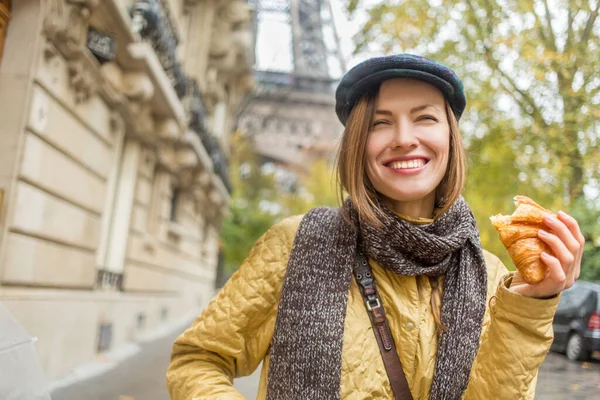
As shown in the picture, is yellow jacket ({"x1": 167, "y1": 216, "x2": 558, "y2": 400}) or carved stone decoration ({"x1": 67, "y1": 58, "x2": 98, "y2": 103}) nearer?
yellow jacket ({"x1": 167, "y1": 216, "x2": 558, "y2": 400})

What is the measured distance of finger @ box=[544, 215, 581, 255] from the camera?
129 centimetres

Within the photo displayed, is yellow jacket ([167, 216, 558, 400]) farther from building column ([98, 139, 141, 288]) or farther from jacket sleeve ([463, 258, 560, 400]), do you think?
building column ([98, 139, 141, 288])

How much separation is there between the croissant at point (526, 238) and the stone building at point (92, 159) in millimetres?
4448

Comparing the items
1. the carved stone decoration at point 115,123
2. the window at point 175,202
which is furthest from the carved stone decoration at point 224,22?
the carved stone decoration at point 115,123

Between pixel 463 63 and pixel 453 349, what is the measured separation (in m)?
9.46

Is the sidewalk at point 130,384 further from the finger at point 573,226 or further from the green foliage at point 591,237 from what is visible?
the finger at point 573,226

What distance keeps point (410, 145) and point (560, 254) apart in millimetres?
574

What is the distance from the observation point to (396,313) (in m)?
1.67

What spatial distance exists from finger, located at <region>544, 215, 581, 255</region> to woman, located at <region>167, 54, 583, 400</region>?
345 mm

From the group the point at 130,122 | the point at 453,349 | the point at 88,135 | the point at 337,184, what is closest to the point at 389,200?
the point at 337,184

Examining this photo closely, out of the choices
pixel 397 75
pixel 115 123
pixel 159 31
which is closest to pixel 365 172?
pixel 397 75

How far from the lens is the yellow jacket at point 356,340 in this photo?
A: 4.55ft

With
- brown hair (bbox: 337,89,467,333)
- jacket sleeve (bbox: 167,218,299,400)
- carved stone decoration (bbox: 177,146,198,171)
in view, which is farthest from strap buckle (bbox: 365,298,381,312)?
carved stone decoration (bbox: 177,146,198,171)

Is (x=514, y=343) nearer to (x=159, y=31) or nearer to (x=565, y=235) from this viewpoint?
(x=565, y=235)
